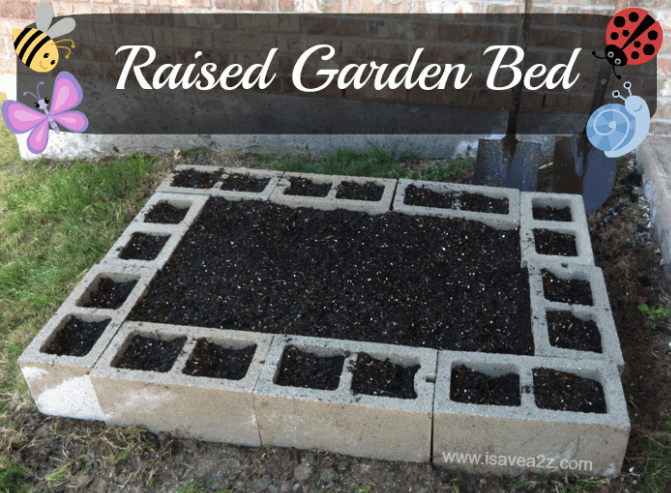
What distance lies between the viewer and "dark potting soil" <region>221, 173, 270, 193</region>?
134 inches

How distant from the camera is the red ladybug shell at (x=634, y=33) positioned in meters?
3.18

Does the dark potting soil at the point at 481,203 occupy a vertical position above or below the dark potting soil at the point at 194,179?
below

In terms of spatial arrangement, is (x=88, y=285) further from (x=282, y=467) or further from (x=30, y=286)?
(x=282, y=467)

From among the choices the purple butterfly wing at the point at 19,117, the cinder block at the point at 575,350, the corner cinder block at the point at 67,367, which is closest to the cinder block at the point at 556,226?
the cinder block at the point at 575,350

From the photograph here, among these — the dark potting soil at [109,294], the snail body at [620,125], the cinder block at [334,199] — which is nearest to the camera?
the dark potting soil at [109,294]

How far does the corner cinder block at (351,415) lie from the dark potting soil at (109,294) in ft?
2.84

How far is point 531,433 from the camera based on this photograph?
2.11 meters

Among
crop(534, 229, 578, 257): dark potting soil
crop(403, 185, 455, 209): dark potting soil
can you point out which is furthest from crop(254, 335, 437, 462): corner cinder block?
crop(403, 185, 455, 209): dark potting soil

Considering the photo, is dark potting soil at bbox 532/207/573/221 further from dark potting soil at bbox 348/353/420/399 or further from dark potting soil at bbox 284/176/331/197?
dark potting soil at bbox 348/353/420/399

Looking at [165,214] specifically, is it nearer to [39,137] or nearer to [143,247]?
[143,247]

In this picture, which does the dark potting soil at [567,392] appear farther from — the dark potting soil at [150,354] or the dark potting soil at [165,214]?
Result: the dark potting soil at [165,214]

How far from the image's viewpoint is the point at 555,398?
86.4 inches

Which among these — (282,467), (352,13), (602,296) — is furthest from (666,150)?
(282,467)

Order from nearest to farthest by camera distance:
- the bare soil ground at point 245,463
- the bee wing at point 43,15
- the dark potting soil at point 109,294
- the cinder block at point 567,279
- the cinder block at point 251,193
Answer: the bare soil ground at point 245,463
the cinder block at point 567,279
the dark potting soil at point 109,294
the cinder block at point 251,193
the bee wing at point 43,15
